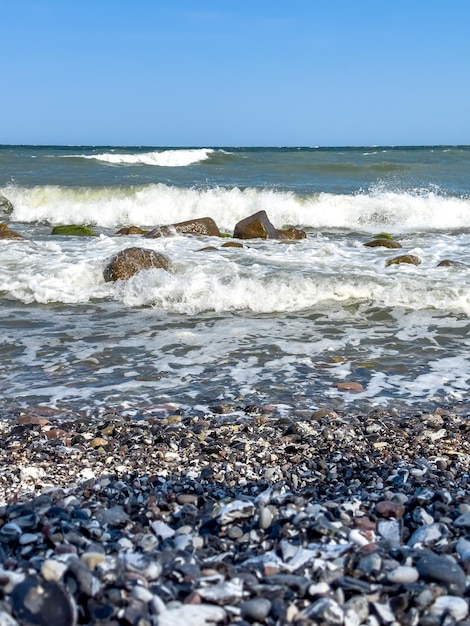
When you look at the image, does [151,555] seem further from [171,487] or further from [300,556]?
[171,487]

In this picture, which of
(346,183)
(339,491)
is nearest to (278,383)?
(339,491)

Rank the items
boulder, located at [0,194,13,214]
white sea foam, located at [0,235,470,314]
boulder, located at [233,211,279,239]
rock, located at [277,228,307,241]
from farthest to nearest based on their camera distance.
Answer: boulder, located at [0,194,13,214] → rock, located at [277,228,307,241] → boulder, located at [233,211,279,239] → white sea foam, located at [0,235,470,314]

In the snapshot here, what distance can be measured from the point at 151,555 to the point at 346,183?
2046 cm

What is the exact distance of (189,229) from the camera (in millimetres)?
11680

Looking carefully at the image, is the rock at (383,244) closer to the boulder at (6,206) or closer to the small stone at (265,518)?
the small stone at (265,518)

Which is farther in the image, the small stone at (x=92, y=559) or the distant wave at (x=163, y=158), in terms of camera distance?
the distant wave at (x=163, y=158)

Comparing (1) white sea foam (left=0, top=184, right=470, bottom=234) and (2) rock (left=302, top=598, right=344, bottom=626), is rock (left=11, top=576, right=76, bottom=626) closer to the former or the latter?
(2) rock (left=302, top=598, right=344, bottom=626)

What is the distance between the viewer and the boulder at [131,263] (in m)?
7.90

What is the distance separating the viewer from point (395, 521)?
2.41m

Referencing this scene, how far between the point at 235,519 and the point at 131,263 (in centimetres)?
590

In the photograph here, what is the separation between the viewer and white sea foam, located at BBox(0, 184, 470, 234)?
1553 centimetres

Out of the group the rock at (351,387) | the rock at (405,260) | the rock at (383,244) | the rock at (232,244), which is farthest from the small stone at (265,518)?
the rock at (383,244)

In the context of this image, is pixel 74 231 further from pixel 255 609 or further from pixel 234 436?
pixel 255 609

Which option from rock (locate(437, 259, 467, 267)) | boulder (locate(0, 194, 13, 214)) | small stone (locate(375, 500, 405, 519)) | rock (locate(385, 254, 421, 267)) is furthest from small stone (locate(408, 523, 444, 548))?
boulder (locate(0, 194, 13, 214))
